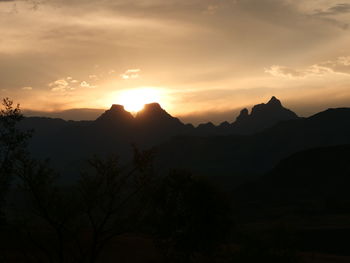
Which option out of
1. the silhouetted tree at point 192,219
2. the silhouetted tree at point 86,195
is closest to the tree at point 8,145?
the silhouetted tree at point 86,195

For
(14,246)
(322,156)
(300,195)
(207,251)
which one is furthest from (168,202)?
(322,156)

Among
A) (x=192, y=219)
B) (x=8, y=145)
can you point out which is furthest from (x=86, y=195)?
(x=192, y=219)

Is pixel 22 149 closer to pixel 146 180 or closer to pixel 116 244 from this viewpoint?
pixel 146 180

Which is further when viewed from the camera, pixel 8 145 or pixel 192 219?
pixel 192 219

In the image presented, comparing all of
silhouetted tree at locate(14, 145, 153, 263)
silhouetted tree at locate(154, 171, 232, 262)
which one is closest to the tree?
silhouetted tree at locate(14, 145, 153, 263)

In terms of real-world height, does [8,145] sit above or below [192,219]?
above

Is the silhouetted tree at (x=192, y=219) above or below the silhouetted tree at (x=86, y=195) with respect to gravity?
below

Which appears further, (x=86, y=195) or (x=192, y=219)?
(x=192, y=219)

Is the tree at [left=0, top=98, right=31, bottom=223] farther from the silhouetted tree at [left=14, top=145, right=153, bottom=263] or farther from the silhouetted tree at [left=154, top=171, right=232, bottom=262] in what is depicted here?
the silhouetted tree at [left=154, top=171, right=232, bottom=262]

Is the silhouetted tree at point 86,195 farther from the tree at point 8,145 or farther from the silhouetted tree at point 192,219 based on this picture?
the silhouetted tree at point 192,219

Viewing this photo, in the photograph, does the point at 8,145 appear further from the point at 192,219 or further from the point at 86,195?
the point at 192,219

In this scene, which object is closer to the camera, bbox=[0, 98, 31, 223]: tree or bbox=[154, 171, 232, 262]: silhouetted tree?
bbox=[0, 98, 31, 223]: tree

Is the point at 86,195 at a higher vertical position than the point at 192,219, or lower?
higher

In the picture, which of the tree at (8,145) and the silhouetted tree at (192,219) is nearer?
the tree at (8,145)
